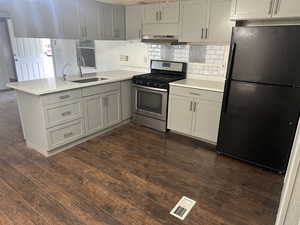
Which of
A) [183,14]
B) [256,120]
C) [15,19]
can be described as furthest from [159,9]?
[256,120]

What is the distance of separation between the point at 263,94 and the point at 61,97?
2.52 meters

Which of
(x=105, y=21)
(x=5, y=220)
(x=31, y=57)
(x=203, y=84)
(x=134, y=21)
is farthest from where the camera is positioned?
(x=31, y=57)

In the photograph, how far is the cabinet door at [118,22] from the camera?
379 centimetres

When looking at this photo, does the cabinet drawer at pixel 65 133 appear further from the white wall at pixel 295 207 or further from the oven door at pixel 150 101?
the white wall at pixel 295 207

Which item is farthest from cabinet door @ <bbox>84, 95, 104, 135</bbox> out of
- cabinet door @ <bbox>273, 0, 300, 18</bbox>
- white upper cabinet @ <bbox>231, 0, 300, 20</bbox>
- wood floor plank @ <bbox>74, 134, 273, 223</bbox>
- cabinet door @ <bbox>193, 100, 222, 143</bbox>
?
cabinet door @ <bbox>273, 0, 300, 18</bbox>

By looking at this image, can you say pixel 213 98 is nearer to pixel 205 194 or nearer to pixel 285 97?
pixel 285 97

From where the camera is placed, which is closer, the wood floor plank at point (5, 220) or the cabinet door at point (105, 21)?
the wood floor plank at point (5, 220)

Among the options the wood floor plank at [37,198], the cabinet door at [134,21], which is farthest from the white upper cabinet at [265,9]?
the wood floor plank at [37,198]

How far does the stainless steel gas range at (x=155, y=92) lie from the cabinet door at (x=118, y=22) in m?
0.83

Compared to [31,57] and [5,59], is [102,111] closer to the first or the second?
[31,57]

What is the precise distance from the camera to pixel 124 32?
4008 mm

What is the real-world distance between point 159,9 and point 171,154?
2.38m

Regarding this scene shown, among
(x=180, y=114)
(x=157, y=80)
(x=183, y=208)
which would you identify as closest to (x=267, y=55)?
(x=180, y=114)

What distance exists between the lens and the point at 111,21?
3.74m
